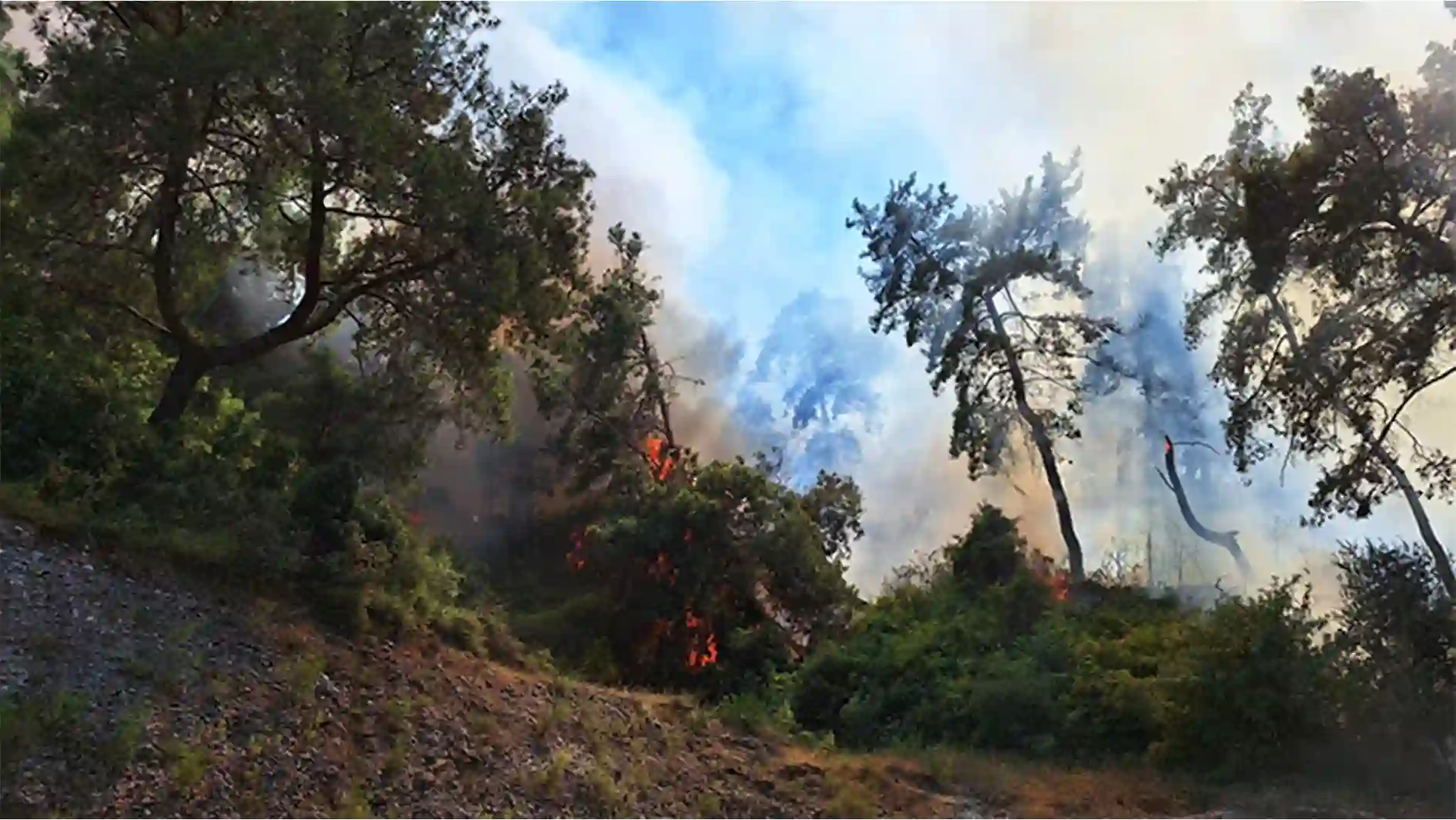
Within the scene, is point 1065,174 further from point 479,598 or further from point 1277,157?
point 479,598

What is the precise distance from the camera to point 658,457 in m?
16.7

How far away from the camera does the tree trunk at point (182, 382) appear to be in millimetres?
8898

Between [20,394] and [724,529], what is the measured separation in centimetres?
777

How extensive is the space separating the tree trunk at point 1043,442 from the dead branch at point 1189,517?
1.24 metres

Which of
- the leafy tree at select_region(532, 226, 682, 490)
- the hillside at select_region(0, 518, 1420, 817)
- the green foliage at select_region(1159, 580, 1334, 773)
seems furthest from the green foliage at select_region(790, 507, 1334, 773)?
the leafy tree at select_region(532, 226, 682, 490)

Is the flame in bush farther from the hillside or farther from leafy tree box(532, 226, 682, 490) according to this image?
leafy tree box(532, 226, 682, 490)

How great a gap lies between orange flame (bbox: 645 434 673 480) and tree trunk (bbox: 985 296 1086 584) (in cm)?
504

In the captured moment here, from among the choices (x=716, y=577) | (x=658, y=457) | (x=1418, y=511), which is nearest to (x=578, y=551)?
(x=658, y=457)

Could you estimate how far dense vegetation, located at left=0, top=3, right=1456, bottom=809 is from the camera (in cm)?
746

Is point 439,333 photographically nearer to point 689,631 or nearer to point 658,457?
point 689,631

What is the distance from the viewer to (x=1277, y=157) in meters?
9.32

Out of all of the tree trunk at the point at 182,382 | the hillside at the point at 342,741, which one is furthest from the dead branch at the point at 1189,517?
the tree trunk at the point at 182,382

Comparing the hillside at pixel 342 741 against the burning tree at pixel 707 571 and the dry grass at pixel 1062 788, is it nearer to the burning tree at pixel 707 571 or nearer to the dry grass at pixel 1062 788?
the dry grass at pixel 1062 788

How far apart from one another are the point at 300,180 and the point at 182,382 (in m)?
2.10
